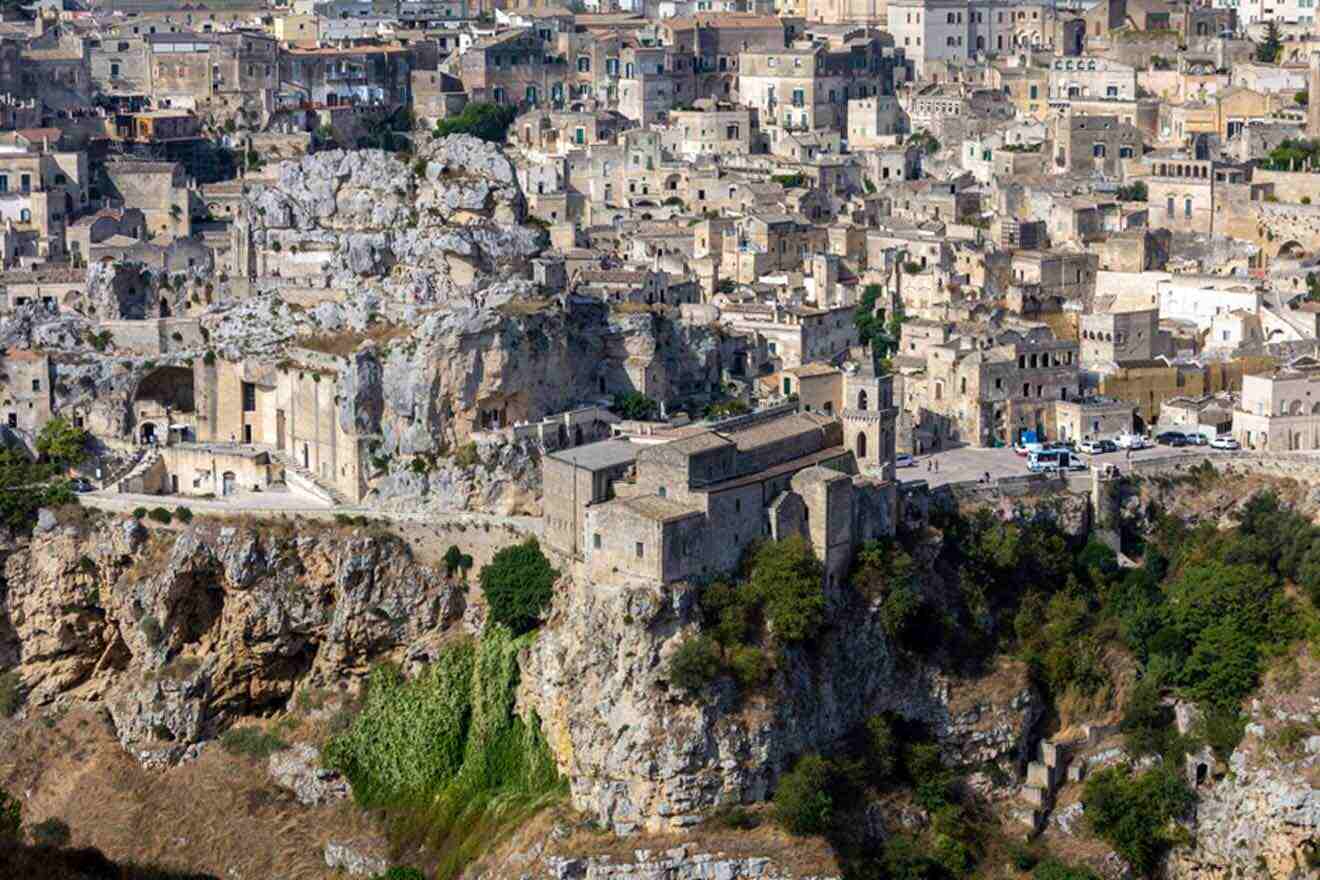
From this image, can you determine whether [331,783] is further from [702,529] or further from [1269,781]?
[1269,781]

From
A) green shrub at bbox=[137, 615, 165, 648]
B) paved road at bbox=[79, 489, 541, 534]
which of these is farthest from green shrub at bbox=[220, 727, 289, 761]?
paved road at bbox=[79, 489, 541, 534]

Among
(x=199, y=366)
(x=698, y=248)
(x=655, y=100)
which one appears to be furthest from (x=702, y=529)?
(x=655, y=100)

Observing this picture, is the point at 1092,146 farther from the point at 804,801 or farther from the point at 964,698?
the point at 804,801


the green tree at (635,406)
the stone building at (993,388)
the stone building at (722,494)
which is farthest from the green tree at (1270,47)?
the stone building at (722,494)

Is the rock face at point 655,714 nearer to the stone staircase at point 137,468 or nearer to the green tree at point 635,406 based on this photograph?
the green tree at point 635,406

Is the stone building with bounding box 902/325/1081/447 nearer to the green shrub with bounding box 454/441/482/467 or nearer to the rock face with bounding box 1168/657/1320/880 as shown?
the green shrub with bounding box 454/441/482/467

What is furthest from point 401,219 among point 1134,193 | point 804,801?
point 1134,193
